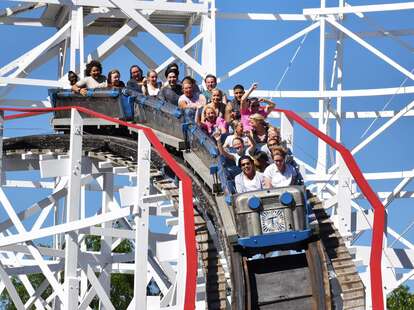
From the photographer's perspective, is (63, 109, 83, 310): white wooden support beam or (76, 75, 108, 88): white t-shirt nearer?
(63, 109, 83, 310): white wooden support beam

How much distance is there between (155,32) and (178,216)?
691 cm

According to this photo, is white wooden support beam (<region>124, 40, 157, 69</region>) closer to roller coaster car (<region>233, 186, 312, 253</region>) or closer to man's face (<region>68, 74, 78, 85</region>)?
man's face (<region>68, 74, 78, 85</region>)

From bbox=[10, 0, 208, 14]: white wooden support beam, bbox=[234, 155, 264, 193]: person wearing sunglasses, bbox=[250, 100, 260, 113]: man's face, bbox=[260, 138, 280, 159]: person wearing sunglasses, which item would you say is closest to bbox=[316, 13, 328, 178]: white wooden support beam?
bbox=[10, 0, 208, 14]: white wooden support beam

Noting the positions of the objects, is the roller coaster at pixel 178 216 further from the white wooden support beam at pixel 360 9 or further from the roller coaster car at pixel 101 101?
the white wooden support beam at pixel 360 9

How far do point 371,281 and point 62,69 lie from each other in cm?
1049

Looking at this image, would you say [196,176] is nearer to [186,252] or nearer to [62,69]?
[186,252]

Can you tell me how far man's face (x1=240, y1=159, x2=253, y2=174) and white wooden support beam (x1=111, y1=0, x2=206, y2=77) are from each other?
298 inches

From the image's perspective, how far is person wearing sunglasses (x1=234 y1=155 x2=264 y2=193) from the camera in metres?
11.0

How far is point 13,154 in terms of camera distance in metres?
15.0

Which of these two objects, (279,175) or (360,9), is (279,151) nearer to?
(279,175)

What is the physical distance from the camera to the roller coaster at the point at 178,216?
416 inches

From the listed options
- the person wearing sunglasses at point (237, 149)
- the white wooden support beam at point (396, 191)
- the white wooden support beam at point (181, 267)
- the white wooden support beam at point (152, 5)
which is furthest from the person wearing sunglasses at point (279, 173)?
the white wooden support beam at point (152, 5)

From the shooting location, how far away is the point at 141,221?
12.0 meters

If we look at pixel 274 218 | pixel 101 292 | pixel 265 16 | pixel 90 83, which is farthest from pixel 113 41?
pixel 274 218
